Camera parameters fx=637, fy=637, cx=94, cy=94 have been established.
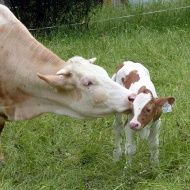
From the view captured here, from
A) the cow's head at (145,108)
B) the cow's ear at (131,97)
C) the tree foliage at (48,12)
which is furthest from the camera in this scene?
the tree foliage at (48,12)

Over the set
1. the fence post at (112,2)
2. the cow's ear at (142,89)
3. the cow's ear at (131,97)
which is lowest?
the fence post at (112,2)

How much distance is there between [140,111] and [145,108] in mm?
68

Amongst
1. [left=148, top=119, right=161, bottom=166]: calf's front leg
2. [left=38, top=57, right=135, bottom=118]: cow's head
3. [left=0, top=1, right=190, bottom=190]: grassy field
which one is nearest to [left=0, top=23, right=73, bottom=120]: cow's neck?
[left=38, top=57, right=135, bottom=118]: cow's head

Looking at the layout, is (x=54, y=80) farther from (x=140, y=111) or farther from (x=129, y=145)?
(x=129, y=145)

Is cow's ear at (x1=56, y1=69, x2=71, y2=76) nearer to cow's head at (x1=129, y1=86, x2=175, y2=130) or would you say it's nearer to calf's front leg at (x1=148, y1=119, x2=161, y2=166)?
cow's head at (x1=129, y1=86, x2=175, y2=130)

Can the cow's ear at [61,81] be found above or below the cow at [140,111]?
above

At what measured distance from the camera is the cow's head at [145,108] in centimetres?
458

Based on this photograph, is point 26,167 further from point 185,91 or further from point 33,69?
point 185,91

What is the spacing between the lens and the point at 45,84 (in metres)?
4.87

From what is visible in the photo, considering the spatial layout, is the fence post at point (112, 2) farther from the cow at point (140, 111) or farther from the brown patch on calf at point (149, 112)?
the brown patch on calf at point (149, 112)

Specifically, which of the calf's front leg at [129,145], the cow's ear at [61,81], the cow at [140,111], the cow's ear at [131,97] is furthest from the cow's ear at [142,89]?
the cow's ear at [61,81]

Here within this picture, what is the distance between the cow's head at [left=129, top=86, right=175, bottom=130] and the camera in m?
4.58

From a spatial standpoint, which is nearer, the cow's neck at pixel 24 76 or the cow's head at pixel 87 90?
the cow's head at pixel 87 90

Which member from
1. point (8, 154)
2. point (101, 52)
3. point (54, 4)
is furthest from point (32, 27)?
point (8, 154)
